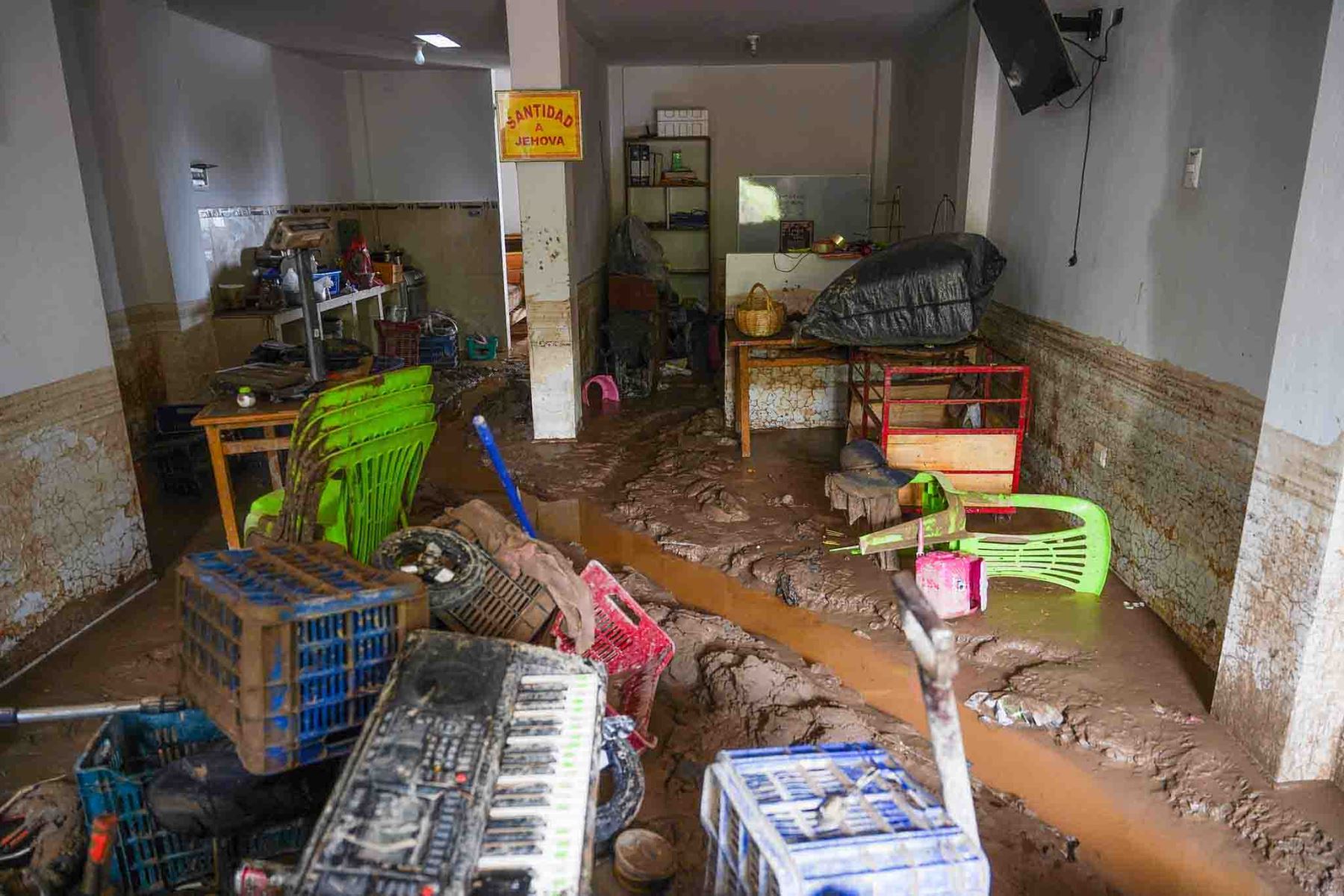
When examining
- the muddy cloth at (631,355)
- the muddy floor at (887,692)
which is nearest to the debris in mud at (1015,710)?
the muddy floor at (887,692)

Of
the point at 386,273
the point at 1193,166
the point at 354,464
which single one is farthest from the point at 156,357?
the point at 1193,166

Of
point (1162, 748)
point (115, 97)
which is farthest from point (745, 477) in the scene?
point (115, 97)

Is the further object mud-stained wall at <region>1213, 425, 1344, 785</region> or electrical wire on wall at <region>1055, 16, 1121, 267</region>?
electrical wire on wall at <region>1055, 16, 1121, 267</region>

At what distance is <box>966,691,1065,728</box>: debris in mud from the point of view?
2.87 meters

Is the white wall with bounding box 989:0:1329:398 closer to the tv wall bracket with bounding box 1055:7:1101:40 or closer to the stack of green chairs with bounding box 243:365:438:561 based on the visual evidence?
the tv wall bracket with bounding box 1055:7:1101:40

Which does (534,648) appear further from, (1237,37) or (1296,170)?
(1237,37)

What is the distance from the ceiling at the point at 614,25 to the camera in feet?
19.8

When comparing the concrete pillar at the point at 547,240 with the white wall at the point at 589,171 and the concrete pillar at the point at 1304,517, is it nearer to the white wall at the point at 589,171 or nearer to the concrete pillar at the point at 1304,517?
the white wall at the point at 589,171

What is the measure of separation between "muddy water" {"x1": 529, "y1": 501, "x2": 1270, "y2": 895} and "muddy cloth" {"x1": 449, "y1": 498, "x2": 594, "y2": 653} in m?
1.12

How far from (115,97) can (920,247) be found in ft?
17.1

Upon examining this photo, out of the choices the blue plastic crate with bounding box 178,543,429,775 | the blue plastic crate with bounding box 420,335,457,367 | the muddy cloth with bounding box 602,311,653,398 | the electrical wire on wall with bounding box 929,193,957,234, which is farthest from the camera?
the blue plastic crate with bounding box 420,335,457,367

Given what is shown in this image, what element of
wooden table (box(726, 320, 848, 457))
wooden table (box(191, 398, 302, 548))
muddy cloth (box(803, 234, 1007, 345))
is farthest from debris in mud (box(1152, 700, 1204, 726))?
wooden table (box(191, 398, 302, 548))

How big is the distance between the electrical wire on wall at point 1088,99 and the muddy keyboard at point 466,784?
371 centimetres

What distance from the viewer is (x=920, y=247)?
4.66 meters
